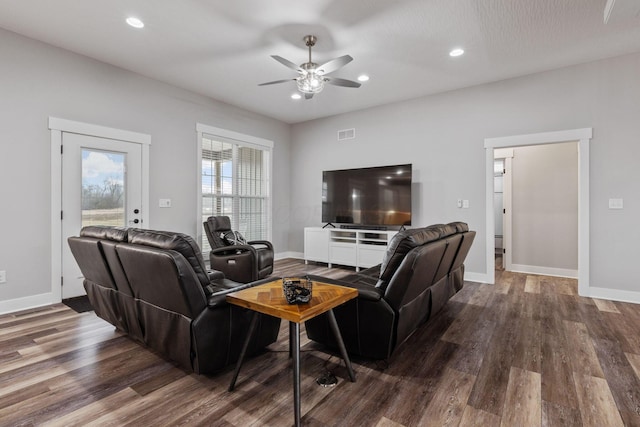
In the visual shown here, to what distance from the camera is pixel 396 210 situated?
5.01 metres

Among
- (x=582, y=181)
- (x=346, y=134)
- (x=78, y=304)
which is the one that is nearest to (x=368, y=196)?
(x=346, y=134)

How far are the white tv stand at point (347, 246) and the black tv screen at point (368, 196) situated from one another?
8.8 inches

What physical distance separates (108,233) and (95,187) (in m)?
1.95

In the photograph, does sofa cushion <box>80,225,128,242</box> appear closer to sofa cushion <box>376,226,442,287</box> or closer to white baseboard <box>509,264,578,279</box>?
sofa cushion <box>376,226,442,287</box>

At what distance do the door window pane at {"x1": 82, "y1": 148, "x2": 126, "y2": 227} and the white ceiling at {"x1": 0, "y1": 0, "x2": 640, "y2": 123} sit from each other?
1.19 m

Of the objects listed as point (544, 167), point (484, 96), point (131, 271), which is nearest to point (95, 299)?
point (131, 271)

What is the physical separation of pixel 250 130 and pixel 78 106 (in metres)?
2.63

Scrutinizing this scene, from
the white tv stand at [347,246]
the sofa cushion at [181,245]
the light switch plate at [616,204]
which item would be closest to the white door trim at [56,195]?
the sofa cushion at [181,245]

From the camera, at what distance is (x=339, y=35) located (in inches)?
125

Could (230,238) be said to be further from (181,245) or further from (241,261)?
(181,245)

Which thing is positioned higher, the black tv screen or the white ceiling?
the white ceiling

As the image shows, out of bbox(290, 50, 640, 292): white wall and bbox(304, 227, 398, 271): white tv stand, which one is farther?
bbox(304, 227, 398, 271): white tv stand

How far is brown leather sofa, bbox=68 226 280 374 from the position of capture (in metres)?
1.81

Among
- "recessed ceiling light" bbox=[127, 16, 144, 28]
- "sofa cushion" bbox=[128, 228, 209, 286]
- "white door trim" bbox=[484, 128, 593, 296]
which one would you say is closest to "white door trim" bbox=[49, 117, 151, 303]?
"recessed ceiling light" bbox=[127, 16, 144, 28]
